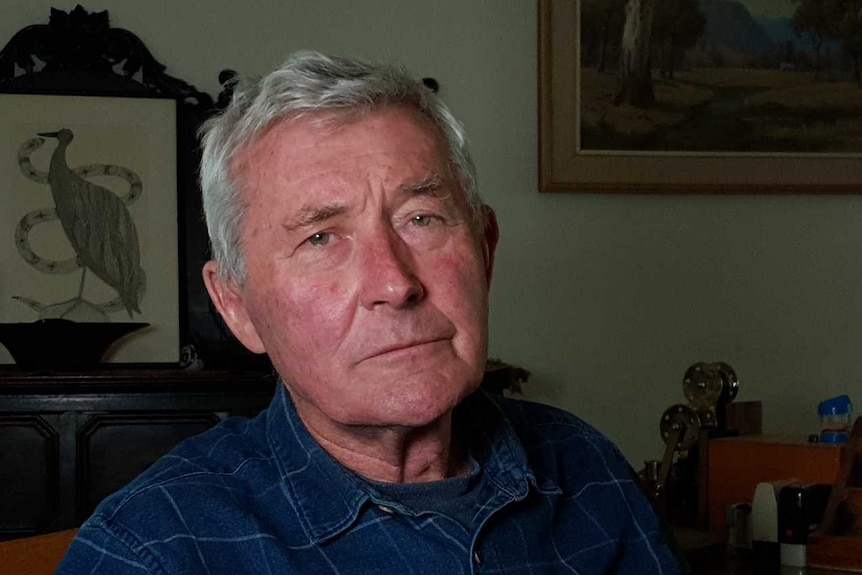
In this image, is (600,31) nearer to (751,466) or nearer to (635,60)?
(635,60)

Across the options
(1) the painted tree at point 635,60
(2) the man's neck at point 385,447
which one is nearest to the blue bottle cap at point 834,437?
(2) the man's neck at point 385,447

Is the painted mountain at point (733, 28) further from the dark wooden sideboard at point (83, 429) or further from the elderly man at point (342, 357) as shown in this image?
the elderly man at point (342, 357)

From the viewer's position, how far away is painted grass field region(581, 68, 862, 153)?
10.9 ft

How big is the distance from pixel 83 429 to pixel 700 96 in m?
1.99

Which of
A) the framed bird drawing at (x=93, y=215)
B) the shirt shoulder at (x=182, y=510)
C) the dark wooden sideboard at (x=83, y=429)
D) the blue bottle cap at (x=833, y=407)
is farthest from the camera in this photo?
the framed bird drawing at (x=93, y=215)

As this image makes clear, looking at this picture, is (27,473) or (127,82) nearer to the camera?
(27,473)

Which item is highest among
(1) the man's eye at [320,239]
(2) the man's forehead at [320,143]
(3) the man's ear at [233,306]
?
(2) the man's forehead at [320,143]

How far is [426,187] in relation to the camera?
122 cm

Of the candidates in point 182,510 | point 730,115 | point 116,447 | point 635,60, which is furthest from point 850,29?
point 182,510

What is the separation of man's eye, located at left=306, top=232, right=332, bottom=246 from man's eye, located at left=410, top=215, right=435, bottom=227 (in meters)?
0.09

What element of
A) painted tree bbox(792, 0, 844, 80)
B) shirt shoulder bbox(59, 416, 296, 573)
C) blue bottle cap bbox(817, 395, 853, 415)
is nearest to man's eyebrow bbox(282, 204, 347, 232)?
shirt shoulder bbox(59, 416, 296, 573)

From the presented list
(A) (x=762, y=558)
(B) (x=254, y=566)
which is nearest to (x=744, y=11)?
(A) (x=762, y=558)

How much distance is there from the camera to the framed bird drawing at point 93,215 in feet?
10.1

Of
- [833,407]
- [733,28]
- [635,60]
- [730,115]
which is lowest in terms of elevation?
[833,407]
